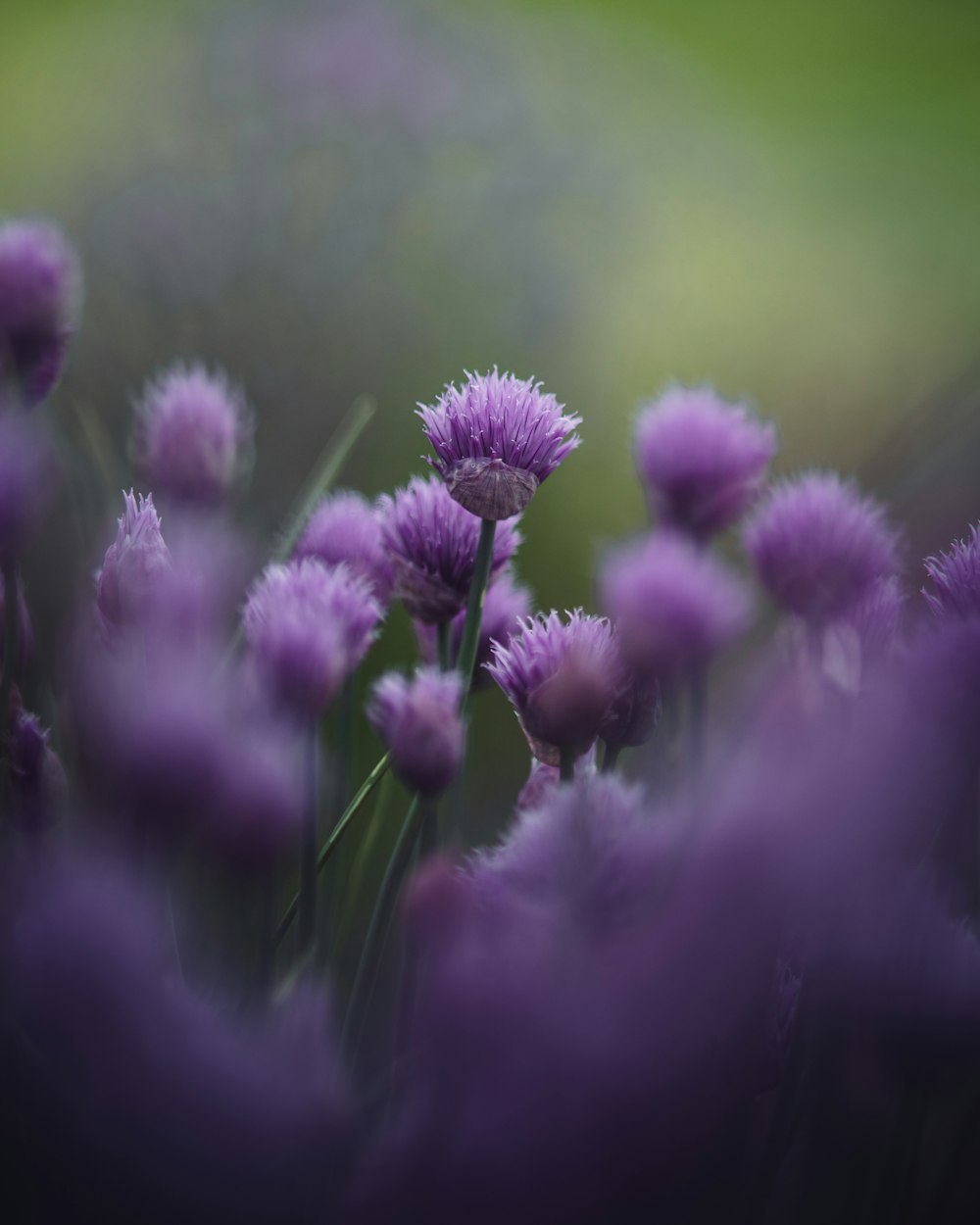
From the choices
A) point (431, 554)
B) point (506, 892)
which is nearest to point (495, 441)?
point (431, 554)

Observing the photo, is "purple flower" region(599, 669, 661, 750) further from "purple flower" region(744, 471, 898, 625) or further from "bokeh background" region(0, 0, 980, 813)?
"bokeh background" region(0, 0, 980, 813)

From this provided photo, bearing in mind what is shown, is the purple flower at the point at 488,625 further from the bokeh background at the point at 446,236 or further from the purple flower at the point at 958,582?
the bokeh background at the point at 446,236

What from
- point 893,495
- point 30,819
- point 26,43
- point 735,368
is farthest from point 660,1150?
point 26,43

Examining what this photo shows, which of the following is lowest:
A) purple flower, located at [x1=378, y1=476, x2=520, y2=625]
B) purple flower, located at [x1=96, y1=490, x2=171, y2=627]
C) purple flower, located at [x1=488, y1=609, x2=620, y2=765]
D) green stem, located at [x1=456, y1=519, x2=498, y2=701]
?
purple flower, located at [x1=96, y1=490, x2=171, y2=627]

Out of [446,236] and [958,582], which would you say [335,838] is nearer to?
[958,582]

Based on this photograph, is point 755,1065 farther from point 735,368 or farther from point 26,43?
point 26,43

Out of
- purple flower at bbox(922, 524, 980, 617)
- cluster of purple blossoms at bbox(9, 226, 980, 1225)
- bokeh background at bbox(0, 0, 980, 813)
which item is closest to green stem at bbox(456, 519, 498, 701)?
cluster of purple blossoms at bbox(9, 226, 980, 1225)
